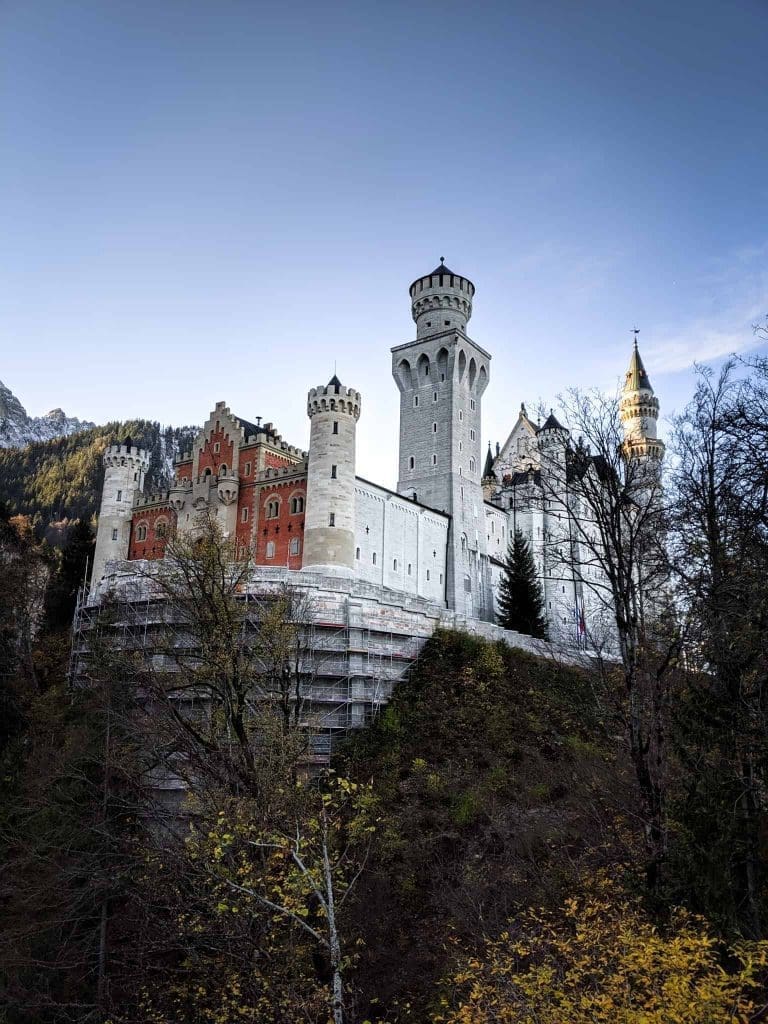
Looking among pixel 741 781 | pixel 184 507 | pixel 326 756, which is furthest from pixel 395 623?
pixel 741 781

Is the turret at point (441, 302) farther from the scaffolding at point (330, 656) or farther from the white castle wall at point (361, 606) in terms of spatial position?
the scaffolding at point (330, 656)

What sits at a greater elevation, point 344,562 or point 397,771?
point 344,562

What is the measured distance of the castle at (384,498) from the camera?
45656 mm

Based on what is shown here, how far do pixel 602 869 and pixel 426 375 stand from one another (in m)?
47.0

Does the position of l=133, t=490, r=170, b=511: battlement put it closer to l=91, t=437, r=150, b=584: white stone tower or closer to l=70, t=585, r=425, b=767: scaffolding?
l=91, t=437, r=150, b=584: white stone tower

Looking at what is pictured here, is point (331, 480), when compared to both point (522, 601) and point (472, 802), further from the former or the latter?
point (472, 802)

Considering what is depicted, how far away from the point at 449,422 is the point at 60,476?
119130mm

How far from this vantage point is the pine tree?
4712 cm

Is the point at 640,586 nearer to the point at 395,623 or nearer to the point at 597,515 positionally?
the point at 597,515

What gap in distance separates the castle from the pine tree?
1494 mm

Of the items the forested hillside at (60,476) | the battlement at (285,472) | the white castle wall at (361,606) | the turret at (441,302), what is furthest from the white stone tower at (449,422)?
the forested hillside at (60,476)

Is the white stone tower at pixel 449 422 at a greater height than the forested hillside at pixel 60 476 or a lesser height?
lesser

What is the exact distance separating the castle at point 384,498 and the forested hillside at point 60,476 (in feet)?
275

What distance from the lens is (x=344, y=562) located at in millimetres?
44625
